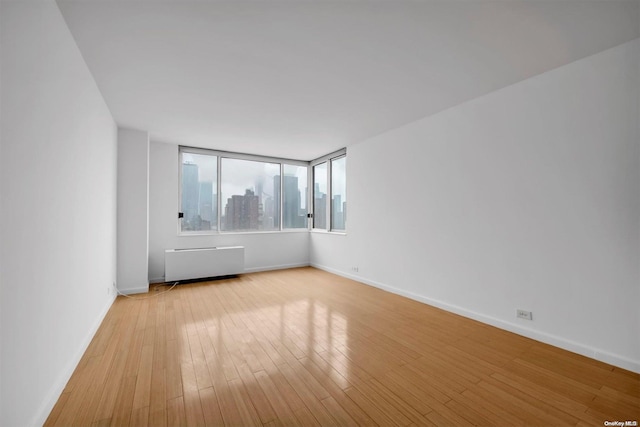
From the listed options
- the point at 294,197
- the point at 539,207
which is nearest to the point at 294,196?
the point at 294,197

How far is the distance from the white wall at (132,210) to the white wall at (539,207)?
4065mm

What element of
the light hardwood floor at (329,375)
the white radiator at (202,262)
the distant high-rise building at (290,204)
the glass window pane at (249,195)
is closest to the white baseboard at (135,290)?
the white radiator at (202,262)

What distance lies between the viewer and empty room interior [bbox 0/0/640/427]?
163cm

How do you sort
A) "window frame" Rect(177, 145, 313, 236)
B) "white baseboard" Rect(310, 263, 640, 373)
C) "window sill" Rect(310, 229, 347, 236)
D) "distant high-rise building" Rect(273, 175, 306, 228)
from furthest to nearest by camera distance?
"distant high-rise building" Rect(273, 175, 306, 228) < "window sill" Rect(310, 229, 347, 236) < "window frame" Rect(177, 145, 313, 236) < "white baseboard" Rect(310, 263, 640, 373)

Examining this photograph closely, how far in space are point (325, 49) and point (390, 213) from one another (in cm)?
275

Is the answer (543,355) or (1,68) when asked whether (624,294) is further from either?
(1,68)

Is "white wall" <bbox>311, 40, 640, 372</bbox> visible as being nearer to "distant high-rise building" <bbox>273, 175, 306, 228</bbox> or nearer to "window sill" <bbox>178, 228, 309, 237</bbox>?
"window sill" <bbox>178, 228, 309, 237</bbox>

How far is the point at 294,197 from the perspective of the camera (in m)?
6.72

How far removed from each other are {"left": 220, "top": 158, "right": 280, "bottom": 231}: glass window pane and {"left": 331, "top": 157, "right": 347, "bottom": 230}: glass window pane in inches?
55.2

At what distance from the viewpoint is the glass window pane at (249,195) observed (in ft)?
→ 19.2

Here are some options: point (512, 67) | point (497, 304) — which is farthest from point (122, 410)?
point (512, 67)

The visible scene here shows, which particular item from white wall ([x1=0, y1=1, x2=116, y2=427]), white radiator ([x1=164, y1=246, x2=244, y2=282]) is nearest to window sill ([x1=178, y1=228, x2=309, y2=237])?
white radiator ([x1=164, y1=246, x2=244, y2=282])

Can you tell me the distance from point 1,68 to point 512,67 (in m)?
3.59

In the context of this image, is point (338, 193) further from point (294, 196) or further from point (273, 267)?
point (273, 267)
